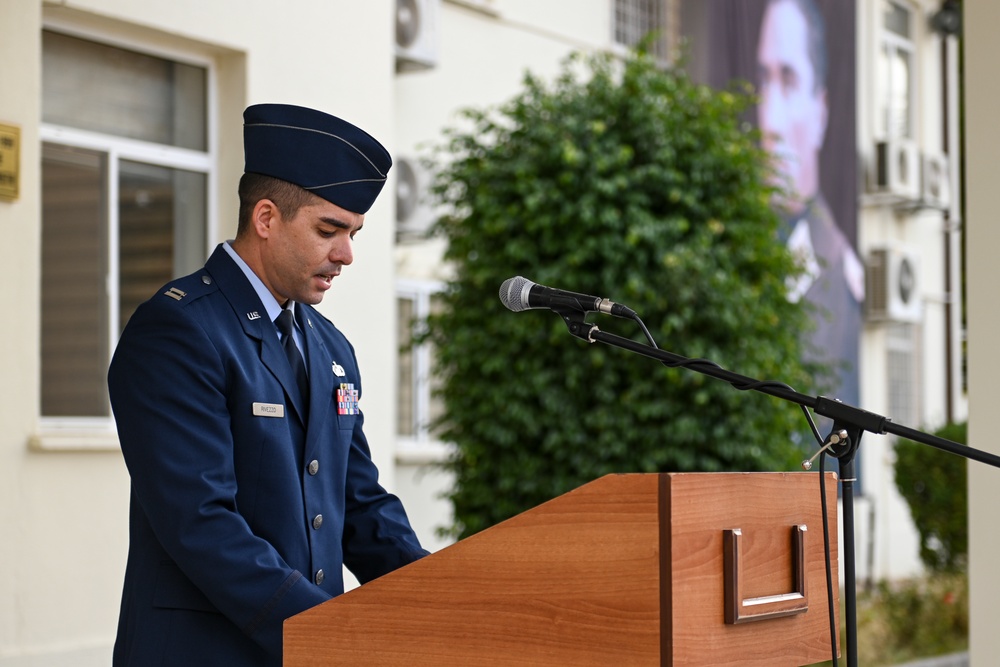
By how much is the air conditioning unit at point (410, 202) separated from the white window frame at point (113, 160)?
256cm

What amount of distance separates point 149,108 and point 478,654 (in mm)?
4824

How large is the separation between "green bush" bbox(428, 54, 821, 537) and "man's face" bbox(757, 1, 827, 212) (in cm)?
479

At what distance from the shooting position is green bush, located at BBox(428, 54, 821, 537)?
23.5ft

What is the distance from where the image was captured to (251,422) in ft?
8.10

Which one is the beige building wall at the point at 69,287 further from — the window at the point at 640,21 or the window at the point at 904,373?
the window at the point at 904,373

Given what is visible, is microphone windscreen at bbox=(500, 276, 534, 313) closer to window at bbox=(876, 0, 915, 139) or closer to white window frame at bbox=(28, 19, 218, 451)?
white window frame at bbox=(28, 19, 218, 451)

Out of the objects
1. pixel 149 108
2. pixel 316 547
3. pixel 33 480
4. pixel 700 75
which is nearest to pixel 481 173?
pixel 149 108

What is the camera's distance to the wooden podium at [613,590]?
6.03ft

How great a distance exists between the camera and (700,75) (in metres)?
11.6

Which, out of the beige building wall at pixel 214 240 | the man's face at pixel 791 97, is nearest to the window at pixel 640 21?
the man's face at pixel 791 97

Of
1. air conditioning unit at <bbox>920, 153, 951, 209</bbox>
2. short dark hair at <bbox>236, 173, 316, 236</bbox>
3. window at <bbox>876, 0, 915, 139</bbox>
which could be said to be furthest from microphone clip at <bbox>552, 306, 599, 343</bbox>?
window at <bbox>876, 0, 915, 139</bbox>

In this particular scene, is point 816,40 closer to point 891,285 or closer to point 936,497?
point 891,285

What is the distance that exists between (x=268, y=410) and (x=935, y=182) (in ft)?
47.1

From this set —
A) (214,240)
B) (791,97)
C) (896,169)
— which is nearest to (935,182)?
(896,169)
